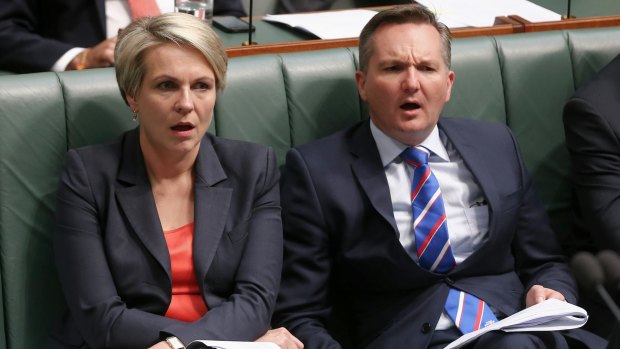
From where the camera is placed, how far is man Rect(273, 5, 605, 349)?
2391 mm

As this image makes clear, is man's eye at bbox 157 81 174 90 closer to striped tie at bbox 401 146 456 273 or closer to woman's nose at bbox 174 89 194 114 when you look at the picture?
woman's nose at bbox 174 89 194 114

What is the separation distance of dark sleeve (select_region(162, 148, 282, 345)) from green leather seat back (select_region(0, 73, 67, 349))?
1.30 feet

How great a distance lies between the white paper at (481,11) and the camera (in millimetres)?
3020

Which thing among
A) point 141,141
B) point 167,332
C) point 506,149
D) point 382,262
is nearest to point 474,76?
point 506,149

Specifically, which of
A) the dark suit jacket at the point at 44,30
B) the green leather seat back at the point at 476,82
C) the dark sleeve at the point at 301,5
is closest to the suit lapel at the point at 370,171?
the green leather seat back at the point at 476,82

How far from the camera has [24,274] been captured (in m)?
2.35

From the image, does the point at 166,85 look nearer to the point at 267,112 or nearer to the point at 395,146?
the point at 267,112

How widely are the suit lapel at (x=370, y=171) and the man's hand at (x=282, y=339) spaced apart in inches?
12.9

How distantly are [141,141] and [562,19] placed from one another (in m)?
1.33

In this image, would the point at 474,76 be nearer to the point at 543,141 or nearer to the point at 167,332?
the point at 543,141

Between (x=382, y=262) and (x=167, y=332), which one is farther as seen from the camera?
(x=382, y=262)

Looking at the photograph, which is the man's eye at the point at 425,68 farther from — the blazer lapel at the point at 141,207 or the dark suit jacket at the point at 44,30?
the dark suit jacket at the point at 44,30

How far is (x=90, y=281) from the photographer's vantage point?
2148mm

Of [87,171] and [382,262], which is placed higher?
[87,171]
